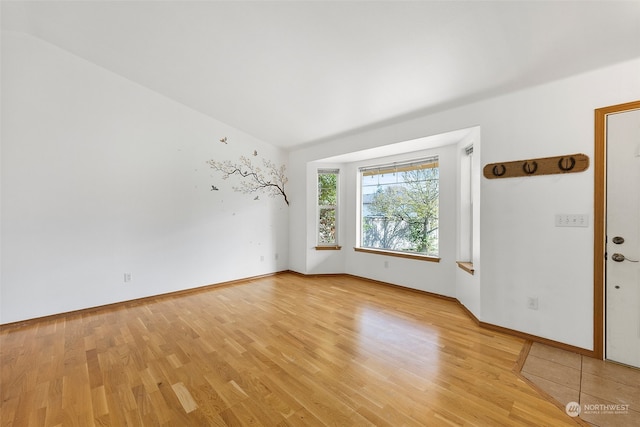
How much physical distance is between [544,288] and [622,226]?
30.5 inches

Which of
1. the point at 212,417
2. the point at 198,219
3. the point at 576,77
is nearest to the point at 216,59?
the point at 198,219

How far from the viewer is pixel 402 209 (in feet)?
13.9

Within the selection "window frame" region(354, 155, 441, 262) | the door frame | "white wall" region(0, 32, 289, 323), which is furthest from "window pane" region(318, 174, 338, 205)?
the door frame

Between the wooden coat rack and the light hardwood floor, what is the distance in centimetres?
164

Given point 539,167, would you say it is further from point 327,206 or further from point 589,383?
point 327,206

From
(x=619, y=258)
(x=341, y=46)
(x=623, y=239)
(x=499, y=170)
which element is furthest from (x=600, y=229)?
(x=341, y=46)

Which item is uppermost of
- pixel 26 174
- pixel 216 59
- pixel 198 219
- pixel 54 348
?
pixel 216 59

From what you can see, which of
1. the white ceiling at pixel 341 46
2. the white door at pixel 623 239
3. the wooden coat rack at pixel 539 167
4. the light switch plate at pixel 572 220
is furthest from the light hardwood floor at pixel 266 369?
the white ceiling at pixel 341 46

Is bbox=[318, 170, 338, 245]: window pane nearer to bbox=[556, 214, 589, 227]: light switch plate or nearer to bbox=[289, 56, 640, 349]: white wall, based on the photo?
bbox=[289, 56, 640, 349]: white wall

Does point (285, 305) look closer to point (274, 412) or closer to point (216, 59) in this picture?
point (274, 412)

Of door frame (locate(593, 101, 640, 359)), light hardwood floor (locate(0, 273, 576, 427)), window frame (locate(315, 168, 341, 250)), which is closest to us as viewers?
light hardwood floor (locate(0, 273, 576, 427))

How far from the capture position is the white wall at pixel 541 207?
7.20ft

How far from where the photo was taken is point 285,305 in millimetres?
3371

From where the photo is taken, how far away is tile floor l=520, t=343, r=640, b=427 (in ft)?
5.06
